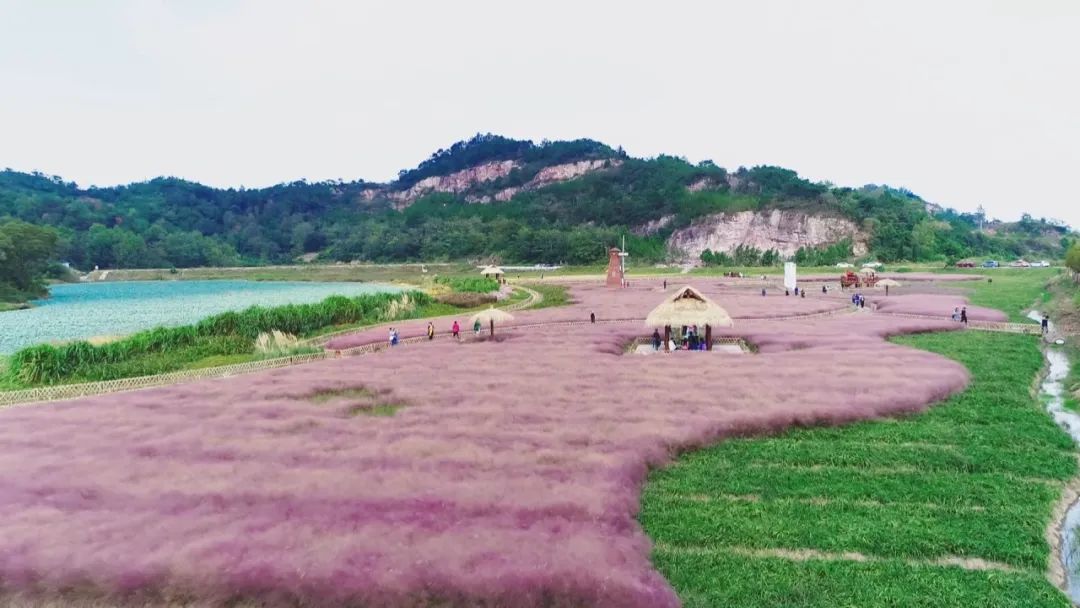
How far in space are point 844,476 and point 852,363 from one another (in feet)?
40.9

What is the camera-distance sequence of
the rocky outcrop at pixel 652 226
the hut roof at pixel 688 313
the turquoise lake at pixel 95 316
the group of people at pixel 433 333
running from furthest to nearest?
the rocky outcrop at pixel 652 226 → the turquoise lake at pixel 95 316 → the group of people at pixel 433 333 → the hut roof at pixel 688 313

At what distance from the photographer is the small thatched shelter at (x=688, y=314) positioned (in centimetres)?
3106

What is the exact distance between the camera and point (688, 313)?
31250mm

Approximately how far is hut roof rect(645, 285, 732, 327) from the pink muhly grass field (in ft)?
10.4

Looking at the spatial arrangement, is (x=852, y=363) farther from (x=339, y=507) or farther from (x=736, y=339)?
(x=339, y=507)

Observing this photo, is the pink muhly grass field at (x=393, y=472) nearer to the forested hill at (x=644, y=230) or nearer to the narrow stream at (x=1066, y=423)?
the narrow stream at (x=1066, y=423)

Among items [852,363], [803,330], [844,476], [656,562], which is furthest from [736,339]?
[656,562]

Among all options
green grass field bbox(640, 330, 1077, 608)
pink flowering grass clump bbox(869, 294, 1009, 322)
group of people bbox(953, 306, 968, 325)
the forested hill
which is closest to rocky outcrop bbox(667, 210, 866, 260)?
the forested hill

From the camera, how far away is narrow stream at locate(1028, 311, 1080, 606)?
11.4m

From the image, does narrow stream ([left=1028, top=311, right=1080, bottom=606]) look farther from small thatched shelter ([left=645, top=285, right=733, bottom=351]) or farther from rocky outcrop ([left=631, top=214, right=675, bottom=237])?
rocky outcrop ([left=631, top=214, right=675, bottom=237])

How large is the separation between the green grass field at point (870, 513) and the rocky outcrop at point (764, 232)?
129 meters

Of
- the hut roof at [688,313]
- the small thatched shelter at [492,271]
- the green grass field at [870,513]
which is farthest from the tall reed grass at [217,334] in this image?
the green grass field at [870,513]

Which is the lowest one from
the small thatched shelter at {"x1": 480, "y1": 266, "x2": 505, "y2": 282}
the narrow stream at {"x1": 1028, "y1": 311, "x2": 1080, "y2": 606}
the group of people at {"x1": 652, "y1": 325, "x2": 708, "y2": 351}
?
the narrow stream at {"x1": 1028, "y1": 311, "x2": 1080, "y2": 606}

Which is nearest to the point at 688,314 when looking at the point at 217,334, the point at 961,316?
the point at 961,316
